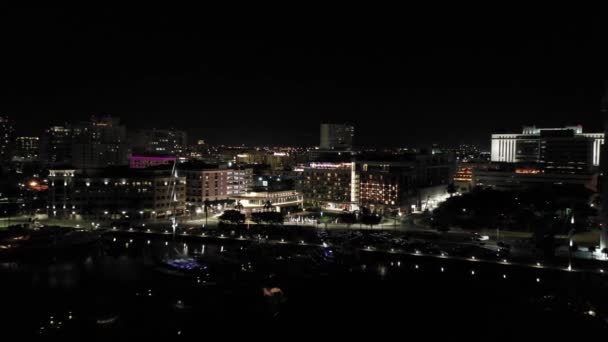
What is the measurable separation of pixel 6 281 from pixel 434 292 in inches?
478

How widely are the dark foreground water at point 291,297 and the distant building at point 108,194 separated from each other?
652 cm

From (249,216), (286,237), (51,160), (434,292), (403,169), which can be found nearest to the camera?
(434,292)

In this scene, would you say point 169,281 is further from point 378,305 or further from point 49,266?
point 378,305

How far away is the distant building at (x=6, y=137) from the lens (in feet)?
186

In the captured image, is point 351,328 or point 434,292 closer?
point 351,328

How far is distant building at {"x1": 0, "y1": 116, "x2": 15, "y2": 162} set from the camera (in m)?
56.7

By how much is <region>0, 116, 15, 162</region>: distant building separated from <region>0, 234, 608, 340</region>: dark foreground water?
45527 mm

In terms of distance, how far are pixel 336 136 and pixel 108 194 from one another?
47.8 metres

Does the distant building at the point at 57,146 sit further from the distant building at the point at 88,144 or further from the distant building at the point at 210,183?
the distant building at the point at 210,183

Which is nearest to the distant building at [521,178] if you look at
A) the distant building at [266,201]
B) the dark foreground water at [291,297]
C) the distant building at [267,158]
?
the distant building at [266,201]

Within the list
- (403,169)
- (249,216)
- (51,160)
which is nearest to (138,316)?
(249,216)

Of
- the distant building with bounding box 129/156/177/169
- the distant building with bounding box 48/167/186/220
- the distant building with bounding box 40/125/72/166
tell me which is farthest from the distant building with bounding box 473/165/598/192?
the distant building with bounding box 40/125/72/166

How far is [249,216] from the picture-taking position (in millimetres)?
26422

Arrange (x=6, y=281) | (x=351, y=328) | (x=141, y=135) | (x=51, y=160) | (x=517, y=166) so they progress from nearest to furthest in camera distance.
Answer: (x=351, y=328) → (x=6, y=281) → (x=517, y=166) → (x=51, y=160) → (x=141, y=135)
